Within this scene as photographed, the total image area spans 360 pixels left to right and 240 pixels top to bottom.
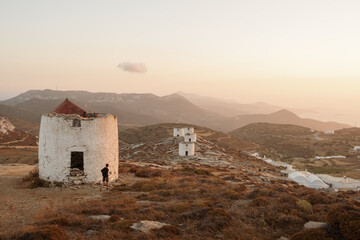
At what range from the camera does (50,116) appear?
1834 cm

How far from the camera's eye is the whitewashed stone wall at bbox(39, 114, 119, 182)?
18.0 m

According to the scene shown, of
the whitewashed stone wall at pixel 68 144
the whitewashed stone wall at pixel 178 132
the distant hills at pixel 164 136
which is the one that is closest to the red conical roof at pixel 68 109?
the whitewashed stone wall at pixel 68 144

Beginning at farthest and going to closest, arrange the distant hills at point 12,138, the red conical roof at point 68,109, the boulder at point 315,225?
the distant hills at point 12,138 → the red conical roof at point 68,109 → the boulder at point 315,225

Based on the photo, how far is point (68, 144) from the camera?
18.0 m

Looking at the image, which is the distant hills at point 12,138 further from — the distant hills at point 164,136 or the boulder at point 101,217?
the boulder at point 101,217

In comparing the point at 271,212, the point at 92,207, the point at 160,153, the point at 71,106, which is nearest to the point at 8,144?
the point at 160,153

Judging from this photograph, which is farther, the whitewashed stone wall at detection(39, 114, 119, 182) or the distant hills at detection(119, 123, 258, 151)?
the distant hills at detection(119, 123, 258, 151)

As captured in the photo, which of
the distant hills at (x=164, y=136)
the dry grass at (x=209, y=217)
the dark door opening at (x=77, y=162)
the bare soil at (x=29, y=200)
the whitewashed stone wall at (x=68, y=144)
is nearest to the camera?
the dry grass at (x=209, y=217)

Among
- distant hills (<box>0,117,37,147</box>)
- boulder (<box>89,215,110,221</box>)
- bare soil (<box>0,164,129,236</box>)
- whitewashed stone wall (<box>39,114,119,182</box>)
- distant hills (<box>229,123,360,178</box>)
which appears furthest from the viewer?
distant hills (<box>229,123,360,178</box>)

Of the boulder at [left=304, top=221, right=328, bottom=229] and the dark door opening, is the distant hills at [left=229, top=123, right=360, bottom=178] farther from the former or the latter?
the dark door opening

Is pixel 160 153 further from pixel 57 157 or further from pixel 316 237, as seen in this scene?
pixel 316 237

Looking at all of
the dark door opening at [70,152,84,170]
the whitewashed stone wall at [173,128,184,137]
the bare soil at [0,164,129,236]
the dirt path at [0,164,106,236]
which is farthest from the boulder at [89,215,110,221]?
the whitewashed stone wall at [173,128,184,137]

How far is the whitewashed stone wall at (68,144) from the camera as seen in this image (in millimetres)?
17969

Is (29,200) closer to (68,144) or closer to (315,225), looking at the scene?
(68,144)
